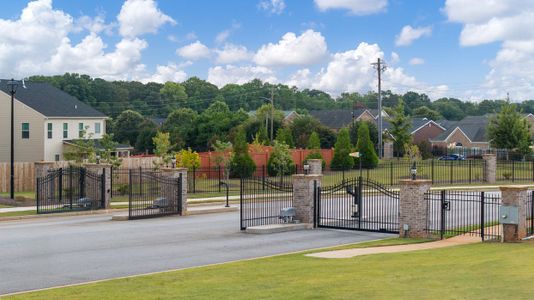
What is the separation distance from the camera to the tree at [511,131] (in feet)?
216

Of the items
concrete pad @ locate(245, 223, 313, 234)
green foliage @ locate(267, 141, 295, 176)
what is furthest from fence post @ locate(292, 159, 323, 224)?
green foliage @ locate(267, 141, 295, 176)

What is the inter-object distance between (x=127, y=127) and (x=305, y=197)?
7938 centimetres

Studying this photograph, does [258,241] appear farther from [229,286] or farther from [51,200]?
[51,200]

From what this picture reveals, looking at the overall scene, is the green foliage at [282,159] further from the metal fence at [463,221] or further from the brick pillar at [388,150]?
the brick pillar at [388,150]

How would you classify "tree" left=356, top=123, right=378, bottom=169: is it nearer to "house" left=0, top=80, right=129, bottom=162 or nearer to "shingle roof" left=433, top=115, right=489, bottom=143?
"house" left=0, top=80, right=129, bottom=162

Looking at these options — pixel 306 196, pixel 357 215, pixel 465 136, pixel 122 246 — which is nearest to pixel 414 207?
pixel 357 215

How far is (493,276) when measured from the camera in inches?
548

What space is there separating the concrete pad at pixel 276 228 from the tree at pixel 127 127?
255 ft

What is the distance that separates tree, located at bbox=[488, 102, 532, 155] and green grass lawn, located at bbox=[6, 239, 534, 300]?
5063 centimetres

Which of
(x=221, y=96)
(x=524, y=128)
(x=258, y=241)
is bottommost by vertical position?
(x=258, y=241)

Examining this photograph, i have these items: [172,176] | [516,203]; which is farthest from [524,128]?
[516,203]

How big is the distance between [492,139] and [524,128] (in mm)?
3141

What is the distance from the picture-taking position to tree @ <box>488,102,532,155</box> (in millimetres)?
65812

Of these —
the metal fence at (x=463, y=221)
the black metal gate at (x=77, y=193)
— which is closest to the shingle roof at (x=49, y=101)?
the black metal gate at (x=77, y=193)
